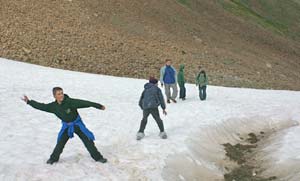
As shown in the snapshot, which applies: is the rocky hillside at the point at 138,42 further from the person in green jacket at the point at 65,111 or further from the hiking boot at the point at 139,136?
the person in green jacket at the point at 65,111

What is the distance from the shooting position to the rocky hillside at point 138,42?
36719mm

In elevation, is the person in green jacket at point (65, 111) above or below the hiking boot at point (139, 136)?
above

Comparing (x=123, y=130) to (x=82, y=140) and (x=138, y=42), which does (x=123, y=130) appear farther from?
(x=138, y=42)

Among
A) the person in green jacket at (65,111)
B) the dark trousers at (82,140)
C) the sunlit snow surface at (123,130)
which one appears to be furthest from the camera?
the sunlit snow surface at (123,130)

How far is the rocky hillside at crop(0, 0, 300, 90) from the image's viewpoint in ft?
120

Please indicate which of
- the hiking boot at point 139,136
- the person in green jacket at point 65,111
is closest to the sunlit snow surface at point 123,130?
the hiking boot at point 139,136

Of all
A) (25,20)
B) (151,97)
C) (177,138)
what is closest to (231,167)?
(177,138)

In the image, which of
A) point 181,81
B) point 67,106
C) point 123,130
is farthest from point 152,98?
point 181,81

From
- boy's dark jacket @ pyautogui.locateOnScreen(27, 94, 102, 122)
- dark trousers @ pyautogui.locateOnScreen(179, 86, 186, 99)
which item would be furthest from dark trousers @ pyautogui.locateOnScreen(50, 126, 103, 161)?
dark trousers @ pyautogui.locateOnScreen(179, 86, 186, 99)

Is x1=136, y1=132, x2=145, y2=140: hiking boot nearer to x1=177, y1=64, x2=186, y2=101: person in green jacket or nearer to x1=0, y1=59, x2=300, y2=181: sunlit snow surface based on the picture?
x1=0, y1=59, x2=300, y2=181: sunlit snow surface

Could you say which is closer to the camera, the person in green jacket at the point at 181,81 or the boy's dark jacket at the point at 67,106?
the boy's dark jacket at the point at 67,106

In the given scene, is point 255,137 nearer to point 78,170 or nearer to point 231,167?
point 231,167

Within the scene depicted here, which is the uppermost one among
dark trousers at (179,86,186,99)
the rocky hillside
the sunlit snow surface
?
the rocky hillside

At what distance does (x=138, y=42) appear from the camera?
4275 cm
